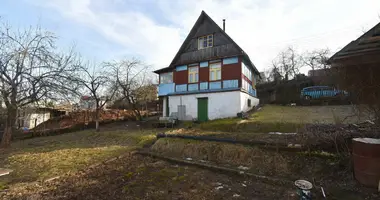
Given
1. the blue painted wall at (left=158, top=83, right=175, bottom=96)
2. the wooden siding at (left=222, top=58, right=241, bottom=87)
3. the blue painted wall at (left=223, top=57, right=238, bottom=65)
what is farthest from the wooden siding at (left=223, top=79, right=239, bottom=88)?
the blue painted wall at (left=158, top=83, right=175, bottom=96)

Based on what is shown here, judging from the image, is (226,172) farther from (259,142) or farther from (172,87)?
(172,87)

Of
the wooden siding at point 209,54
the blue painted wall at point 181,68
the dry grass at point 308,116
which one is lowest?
the dry grass at point 308,116

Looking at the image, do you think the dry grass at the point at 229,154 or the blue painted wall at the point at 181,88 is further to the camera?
the blue painted wall at the point at 181,88

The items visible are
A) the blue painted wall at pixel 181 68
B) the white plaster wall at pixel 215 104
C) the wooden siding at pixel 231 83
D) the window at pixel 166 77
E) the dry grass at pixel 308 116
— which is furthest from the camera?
the window at pixel 166 77

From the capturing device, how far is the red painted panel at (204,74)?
15027mm

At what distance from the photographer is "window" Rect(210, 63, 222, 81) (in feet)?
48.0

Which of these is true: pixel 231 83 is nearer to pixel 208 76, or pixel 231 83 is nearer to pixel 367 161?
pixel 208 76

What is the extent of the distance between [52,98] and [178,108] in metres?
8.91

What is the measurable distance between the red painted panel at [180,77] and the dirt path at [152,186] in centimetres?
1113

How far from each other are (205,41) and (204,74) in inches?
113

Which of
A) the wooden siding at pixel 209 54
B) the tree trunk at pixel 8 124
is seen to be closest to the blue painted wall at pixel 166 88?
the wooden siding at pixel 209 54

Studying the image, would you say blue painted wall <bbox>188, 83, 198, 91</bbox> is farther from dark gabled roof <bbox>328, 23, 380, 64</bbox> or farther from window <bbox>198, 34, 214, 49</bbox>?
dark gabled roof <bbox>328, 23, 380, 64</bbox>

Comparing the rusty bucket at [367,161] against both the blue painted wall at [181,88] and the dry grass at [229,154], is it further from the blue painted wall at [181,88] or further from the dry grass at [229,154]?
the blue painted wall at [181,88]

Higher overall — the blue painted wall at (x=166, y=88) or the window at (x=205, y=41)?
the window at (x=205, y=41)
